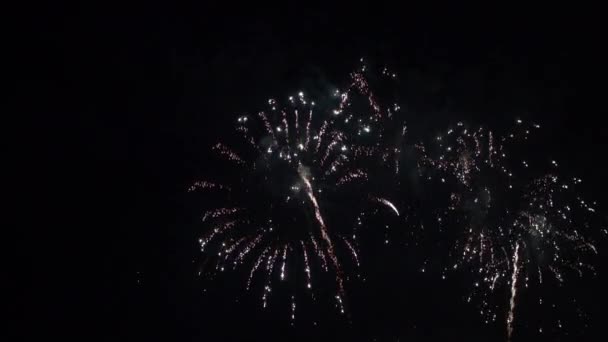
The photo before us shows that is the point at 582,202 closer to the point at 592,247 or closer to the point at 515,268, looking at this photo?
the point at 592,247

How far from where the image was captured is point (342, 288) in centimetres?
1916

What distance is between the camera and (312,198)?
14.7m

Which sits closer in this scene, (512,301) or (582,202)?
(582,202)

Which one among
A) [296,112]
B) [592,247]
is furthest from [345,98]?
[592,247]

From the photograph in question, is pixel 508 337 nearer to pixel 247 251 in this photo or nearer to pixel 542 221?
pixel 542 221

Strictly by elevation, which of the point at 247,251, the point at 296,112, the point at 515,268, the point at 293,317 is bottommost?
the point at 247,251

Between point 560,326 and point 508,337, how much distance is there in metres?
2.56

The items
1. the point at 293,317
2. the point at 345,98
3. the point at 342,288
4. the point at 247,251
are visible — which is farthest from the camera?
the point at 293,317

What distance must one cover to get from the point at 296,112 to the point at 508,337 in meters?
14.0

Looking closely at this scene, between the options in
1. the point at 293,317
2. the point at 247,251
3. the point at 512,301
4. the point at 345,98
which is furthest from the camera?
the point at 293,317

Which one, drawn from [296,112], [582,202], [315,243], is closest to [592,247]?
[582,202]

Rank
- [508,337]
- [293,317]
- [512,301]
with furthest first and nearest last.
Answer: [293,317] → [508,337] → [512,301]

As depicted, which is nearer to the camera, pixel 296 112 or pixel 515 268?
pixel 296 112

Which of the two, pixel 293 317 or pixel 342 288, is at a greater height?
pixel 293 317
